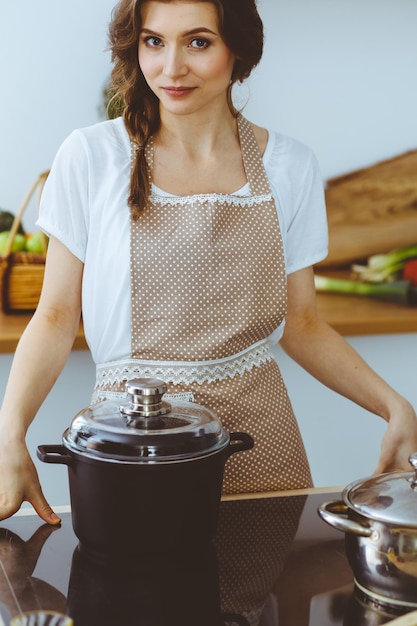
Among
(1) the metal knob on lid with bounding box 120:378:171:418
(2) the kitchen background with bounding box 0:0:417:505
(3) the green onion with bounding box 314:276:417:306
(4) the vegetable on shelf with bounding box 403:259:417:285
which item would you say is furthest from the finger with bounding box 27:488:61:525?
(4) the vegetable on shelf with bounding box 403:259:417:285

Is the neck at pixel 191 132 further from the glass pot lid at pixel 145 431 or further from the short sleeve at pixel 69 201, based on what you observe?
the glass pot lid at pixel 145 431

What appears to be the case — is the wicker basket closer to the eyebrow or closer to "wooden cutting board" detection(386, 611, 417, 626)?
the eyebrow

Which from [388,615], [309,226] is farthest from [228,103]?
[388,615]

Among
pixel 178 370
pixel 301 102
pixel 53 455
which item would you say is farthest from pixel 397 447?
pixel 301 102

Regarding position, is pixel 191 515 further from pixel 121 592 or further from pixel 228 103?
pixel 228 103

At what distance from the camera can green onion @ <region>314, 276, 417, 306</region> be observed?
114 inches

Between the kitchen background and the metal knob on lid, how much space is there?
1.50m

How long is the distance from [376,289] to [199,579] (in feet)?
6.51

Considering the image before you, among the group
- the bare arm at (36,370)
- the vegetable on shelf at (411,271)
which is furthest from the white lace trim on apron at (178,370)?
the vegetable on shelf at (411,271)

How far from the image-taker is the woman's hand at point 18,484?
1.16 metres

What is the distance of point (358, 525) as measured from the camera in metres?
0.94

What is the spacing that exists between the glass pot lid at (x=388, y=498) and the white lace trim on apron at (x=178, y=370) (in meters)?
0.55

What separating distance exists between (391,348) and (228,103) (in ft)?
4.33

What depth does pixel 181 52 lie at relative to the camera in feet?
4.63
